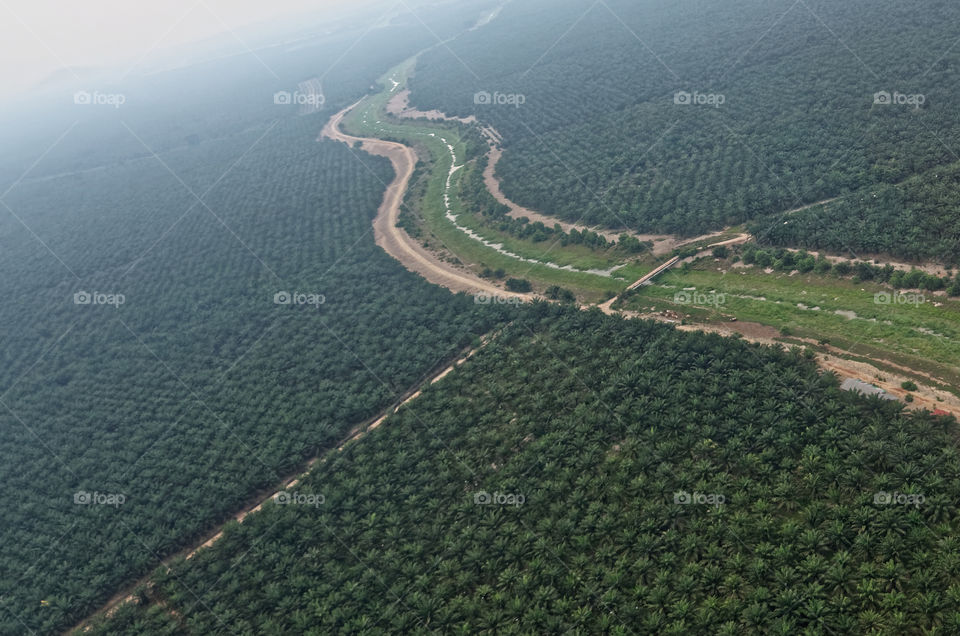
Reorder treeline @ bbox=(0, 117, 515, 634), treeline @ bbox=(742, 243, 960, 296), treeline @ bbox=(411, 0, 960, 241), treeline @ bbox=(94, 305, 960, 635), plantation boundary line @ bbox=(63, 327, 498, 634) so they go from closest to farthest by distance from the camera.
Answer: treeline @ bbox=(94, 305, 960, 635), plantation boundary line @ bbox=(63, 327, 498, 634), treeline @ bbox=(0, 117, 515, 634), treeline @ bbox=(742, 243, 960, 296), treeline @ bbox=(411, 0, 960, 241)

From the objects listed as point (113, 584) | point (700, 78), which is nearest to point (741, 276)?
point (113, 584)

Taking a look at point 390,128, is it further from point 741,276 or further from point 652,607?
point 652,607

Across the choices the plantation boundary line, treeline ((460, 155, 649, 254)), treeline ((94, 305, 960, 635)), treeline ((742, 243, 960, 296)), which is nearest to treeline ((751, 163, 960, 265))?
treeline ((742, 243, 960, 296))

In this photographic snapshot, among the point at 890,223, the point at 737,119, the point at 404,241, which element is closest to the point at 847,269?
the point at 890,223

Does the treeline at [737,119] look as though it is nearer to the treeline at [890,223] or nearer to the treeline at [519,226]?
the treeline at [890,223]

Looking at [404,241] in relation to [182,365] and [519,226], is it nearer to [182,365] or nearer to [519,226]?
[519,226]

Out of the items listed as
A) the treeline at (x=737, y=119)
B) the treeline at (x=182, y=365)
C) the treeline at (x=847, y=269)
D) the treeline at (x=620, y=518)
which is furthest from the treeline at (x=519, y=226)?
the treeline at (x=620, y=518)

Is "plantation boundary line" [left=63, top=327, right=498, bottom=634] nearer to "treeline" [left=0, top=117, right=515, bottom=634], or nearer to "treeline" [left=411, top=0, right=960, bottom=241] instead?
"treeline" [left=0, top=117, right=515, bottom=634]
